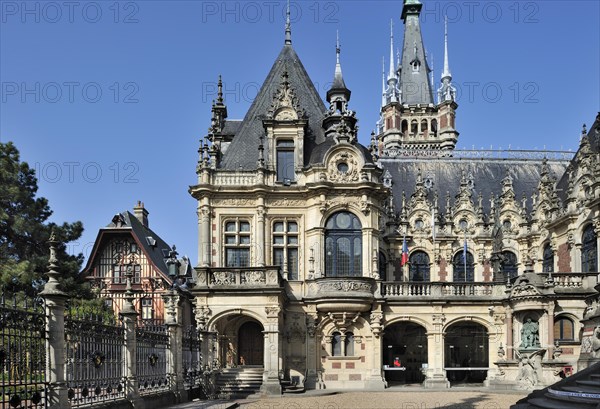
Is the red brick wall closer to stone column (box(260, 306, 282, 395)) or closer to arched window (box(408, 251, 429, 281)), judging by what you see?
arched window (box(408, 251, 429, 281))

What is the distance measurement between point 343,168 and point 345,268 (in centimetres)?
492

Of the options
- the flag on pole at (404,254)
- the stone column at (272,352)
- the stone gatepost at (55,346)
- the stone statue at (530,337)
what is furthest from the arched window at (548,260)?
the stone gatepost at (55,346)

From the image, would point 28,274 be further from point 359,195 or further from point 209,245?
point 359,195

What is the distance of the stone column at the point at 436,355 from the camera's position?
3375 centimetres

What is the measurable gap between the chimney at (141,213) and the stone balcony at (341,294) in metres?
28.1

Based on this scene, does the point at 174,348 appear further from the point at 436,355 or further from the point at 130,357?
the point at 436,355

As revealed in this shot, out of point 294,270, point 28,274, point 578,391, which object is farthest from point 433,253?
point 578,391

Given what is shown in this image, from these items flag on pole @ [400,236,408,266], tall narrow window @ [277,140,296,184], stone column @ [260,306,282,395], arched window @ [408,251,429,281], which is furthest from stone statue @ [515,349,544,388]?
tall narrow window @ [277,140,296,184]

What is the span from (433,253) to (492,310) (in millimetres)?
5793

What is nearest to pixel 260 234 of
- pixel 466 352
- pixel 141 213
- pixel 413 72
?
pixel 466 352

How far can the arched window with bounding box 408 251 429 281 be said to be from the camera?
39.5m

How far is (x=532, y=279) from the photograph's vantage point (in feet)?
106

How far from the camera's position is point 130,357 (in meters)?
17.4

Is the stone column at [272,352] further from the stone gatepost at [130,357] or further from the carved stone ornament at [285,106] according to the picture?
the stone gatepost at [130,357]
